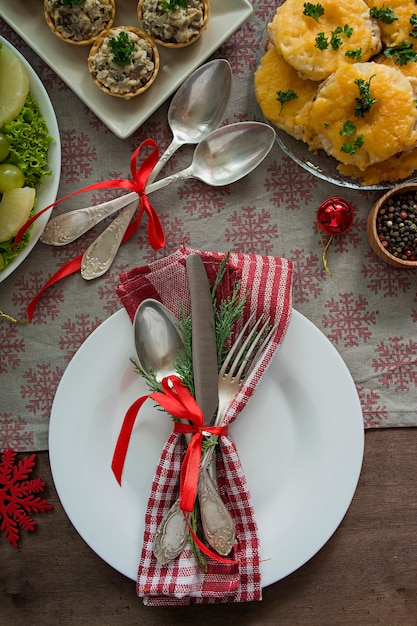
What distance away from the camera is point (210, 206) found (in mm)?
1391

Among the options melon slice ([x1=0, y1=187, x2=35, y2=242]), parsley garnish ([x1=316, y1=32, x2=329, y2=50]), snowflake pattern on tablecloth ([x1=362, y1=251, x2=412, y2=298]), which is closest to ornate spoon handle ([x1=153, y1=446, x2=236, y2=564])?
snowflake pattern on tablecloth ([x1=362, y1=251, x2=412, y2=298])

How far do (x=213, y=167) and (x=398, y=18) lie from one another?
1.63 feet

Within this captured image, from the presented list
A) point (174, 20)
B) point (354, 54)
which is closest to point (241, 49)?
point (174, 20)

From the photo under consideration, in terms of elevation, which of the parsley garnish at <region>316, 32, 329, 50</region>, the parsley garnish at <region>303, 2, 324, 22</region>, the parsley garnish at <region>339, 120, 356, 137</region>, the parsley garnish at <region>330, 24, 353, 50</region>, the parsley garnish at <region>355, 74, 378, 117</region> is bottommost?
the parsley garnish at <region>339, 120, 356, 137</region>

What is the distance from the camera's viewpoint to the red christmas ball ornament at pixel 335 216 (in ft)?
4.41

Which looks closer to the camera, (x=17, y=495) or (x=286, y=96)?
(x=286, y=96)

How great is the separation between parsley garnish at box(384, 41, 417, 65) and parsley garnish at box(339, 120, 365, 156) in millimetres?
171

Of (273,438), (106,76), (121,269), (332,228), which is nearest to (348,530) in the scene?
(273,438)

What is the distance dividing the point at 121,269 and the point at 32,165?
1.01 feet

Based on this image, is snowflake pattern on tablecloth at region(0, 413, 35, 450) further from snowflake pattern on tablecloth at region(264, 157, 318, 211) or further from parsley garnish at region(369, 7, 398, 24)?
parsley garnish at region(369, 7, 398, 24)

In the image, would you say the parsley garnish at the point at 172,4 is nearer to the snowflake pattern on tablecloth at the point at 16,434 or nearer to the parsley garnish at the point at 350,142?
the parsley garnish at the point at 350,142

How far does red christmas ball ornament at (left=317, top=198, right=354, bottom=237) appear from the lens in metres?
1.34

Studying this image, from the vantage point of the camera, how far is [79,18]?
50.0 inches

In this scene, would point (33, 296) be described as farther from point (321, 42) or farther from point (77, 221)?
point (321, 42)
